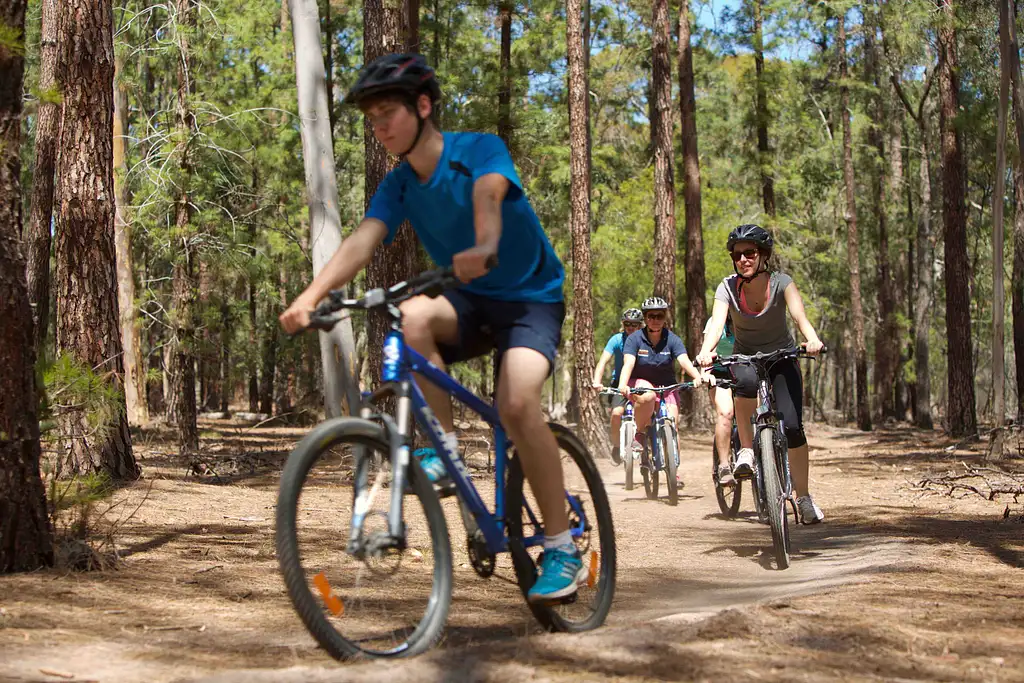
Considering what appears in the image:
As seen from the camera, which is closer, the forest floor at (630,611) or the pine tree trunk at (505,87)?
the forest floor at (630,611)

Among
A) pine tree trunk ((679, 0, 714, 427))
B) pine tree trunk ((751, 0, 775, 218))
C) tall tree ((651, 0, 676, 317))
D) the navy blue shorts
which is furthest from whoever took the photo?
pine tree trunk ((751, 0, 775, 218))

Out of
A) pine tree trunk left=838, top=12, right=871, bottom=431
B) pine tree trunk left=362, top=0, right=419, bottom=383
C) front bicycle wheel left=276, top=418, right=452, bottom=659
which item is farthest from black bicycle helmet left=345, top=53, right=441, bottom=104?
pine tree trunk left=838, top=12, right=871, bottom=431

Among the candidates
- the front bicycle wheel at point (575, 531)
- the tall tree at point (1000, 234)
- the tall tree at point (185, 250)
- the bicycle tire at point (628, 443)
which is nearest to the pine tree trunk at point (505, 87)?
the tall tree at point (185, 250)

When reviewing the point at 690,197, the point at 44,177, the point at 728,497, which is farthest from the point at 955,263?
the point at 44,177

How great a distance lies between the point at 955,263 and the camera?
23.0 m

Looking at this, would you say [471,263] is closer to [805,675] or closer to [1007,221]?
[805,675]

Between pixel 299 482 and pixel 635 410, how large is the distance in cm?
886

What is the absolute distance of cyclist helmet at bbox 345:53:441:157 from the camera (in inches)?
156

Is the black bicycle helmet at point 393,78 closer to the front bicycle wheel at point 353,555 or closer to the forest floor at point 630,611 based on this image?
the front bicycle wheel at point 353,555

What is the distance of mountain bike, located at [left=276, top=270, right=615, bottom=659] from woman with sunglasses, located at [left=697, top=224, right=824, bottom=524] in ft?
12.7

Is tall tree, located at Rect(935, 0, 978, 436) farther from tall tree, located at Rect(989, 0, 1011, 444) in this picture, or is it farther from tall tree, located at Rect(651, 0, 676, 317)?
tall tree, located at Rect(989, 0, 1011, 444)

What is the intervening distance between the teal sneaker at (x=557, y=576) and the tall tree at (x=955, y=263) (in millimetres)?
19318

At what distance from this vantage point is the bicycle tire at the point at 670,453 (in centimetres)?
1158

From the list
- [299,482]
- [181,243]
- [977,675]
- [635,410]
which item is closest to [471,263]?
[299,482]
